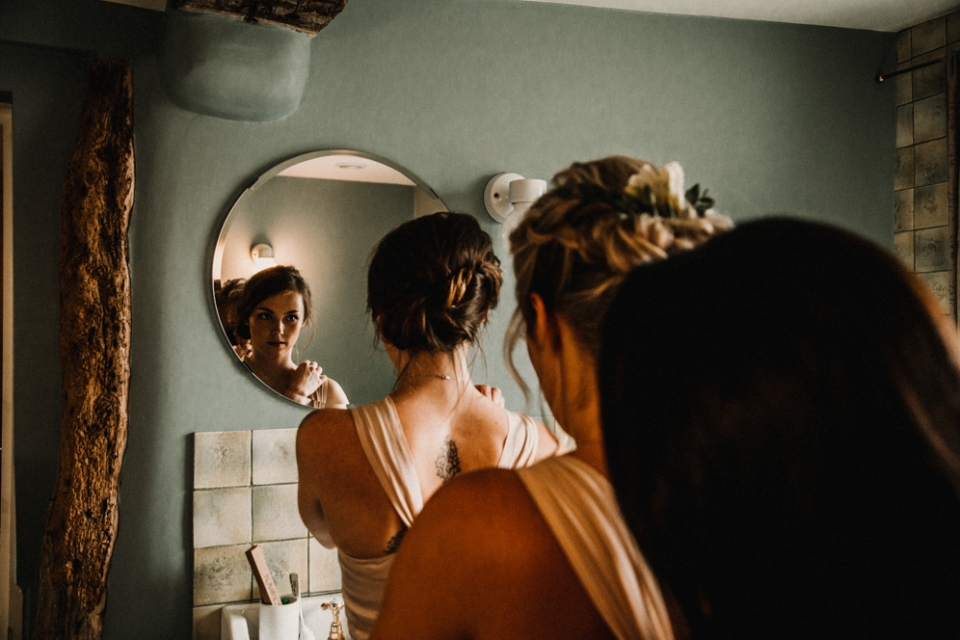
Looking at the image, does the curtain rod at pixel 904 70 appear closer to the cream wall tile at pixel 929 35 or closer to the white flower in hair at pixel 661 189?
the cream wall tile at pixel 929 35

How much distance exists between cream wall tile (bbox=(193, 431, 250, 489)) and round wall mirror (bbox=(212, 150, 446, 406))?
17 cm

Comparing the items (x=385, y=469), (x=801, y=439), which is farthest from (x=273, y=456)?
(x=801, y=439)

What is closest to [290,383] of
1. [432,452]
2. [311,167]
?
[311,167]

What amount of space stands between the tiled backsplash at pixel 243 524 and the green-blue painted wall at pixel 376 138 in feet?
0.15

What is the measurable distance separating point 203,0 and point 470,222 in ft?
3.25

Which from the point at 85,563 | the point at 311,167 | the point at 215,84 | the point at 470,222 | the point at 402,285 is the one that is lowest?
the point at 85,563

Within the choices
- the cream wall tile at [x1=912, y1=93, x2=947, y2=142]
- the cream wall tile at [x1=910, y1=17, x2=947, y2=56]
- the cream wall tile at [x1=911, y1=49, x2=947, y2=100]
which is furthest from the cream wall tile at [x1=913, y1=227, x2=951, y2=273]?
the cream wall tile at [x1=910, y1=17, x2=947, y2=56]

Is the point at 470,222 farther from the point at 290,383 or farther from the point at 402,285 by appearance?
the point at 290,383

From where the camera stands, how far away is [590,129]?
2.39 meters

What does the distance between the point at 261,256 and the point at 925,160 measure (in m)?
2.30

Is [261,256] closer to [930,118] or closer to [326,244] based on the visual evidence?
[326,244]

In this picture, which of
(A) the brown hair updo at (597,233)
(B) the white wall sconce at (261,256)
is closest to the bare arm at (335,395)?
(B) the white wall sconce at (261,256)

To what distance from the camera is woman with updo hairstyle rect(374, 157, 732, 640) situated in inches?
24.1

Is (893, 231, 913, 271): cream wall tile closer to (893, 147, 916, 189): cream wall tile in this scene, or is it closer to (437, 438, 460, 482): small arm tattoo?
(893, 147, 916, 189): cream wall tile
